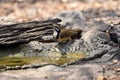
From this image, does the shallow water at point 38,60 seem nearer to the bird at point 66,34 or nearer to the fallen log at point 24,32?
the fallen log at point 24,32

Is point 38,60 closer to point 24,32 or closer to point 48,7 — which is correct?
point 24,32

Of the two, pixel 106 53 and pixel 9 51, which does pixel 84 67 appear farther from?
pixel 9 51

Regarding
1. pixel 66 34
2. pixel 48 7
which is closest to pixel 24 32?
pixel 66 34

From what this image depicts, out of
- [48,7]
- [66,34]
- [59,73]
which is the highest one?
[66,34]

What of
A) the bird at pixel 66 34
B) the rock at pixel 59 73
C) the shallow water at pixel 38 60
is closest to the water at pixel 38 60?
the shallow water at pixel 38 60

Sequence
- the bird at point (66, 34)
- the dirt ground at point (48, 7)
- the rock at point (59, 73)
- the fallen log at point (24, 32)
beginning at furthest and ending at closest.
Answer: the dirt ground at point (48, 7), the bird at point (66, 34), the fallen log at point (24, 32), the rock at point (59, 73)

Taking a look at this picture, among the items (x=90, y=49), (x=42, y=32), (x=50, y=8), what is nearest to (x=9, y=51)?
(x=42, y=32)
